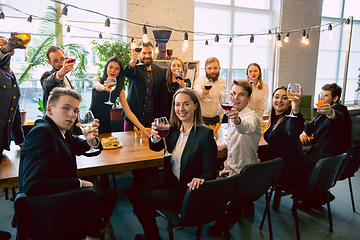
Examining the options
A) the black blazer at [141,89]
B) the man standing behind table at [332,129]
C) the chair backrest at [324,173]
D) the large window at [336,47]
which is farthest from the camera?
the large window at [336,47]

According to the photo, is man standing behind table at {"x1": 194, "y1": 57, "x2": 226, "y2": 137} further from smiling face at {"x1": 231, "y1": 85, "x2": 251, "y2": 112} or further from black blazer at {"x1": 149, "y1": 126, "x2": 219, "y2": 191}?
black blazer at {"x1": 149, "y1": 126, "x2": 219, "y2": 191}

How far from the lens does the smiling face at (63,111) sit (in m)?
1.58

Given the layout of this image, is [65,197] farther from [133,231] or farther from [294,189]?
[294,189]

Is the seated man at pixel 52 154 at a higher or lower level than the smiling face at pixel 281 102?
lower

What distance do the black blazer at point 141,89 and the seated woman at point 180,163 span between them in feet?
4.13

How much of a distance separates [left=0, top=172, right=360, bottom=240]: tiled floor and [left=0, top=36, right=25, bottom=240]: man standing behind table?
90cm

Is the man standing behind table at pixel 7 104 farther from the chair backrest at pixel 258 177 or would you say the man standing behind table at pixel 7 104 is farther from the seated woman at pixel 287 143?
the seated woman at pixel 287 143

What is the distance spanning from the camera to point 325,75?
775cm

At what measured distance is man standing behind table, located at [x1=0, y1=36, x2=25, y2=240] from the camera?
218 centimetres

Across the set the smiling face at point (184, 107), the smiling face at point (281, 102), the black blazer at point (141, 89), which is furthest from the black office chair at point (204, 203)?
the black blazer at point (141, 89)

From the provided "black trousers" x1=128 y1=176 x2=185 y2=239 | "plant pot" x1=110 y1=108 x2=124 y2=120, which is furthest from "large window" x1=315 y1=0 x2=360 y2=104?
"black trousers" x1=128 y1=176 x2=185 y2=239

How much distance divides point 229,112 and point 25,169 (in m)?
1.28

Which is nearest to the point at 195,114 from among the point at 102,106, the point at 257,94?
the point at 102,106

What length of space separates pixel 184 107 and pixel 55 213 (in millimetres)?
1076
